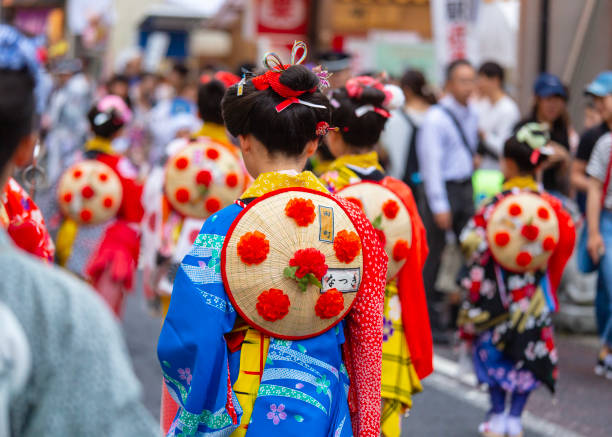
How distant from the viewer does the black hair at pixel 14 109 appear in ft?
5.10

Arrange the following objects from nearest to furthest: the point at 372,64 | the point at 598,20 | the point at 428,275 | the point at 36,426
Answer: the point at 36,426
the point at 428,275
the point at 598,20
the point at 372,64

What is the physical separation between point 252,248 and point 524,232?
107 inches

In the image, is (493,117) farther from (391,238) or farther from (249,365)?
(249,365)

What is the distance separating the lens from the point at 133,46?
3061 centimetres

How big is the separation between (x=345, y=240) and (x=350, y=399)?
0.52 metres

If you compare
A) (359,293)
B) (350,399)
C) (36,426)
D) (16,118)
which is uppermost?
(16,118)

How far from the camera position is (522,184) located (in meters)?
5.38

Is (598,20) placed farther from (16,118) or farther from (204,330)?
(16,118)

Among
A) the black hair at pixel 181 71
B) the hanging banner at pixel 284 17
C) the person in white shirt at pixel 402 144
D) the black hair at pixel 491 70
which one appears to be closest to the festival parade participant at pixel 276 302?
the person in white shirt at pixel 402 144

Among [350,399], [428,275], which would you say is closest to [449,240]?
[428,275]

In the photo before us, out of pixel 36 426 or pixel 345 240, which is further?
pixel 345 240

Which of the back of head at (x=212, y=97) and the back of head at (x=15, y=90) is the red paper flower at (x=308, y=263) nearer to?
the back of head at (x=15, y=90)

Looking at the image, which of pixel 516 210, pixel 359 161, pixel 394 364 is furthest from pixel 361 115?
pixel 516 210

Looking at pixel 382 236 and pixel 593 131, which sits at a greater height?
pixel 382 236
